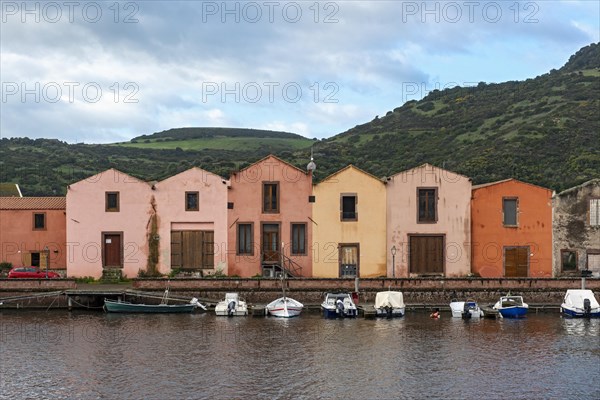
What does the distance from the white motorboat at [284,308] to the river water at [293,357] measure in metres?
0.89

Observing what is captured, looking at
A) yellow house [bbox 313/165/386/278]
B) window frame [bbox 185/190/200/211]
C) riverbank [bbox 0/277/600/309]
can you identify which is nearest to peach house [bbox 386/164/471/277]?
yellow house [bbox 313/165/386/278]

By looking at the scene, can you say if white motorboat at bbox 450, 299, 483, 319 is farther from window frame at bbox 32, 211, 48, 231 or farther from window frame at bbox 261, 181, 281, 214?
window frame at bbox 32, 211, 48, 231

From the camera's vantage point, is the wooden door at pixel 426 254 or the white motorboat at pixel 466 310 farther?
the wooden door at pixel 426 254

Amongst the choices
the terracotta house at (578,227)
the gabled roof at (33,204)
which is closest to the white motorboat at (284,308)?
the gabled roof at (33,204)

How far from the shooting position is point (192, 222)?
5862 centimetres

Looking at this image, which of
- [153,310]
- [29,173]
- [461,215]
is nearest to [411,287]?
[461,215]

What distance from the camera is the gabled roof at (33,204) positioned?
6044 centimetres

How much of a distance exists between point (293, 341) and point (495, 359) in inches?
406

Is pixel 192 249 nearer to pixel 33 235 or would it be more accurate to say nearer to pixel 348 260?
pixel 348 260

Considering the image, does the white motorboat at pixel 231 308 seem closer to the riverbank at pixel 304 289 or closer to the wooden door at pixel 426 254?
the riverbank at pixel 304 289

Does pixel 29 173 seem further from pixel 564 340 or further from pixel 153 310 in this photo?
pixel 564 340

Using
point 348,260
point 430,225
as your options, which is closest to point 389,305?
point 348,260

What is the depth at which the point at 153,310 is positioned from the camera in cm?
5247

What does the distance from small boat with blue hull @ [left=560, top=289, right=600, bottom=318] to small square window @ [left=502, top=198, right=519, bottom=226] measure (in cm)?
697
